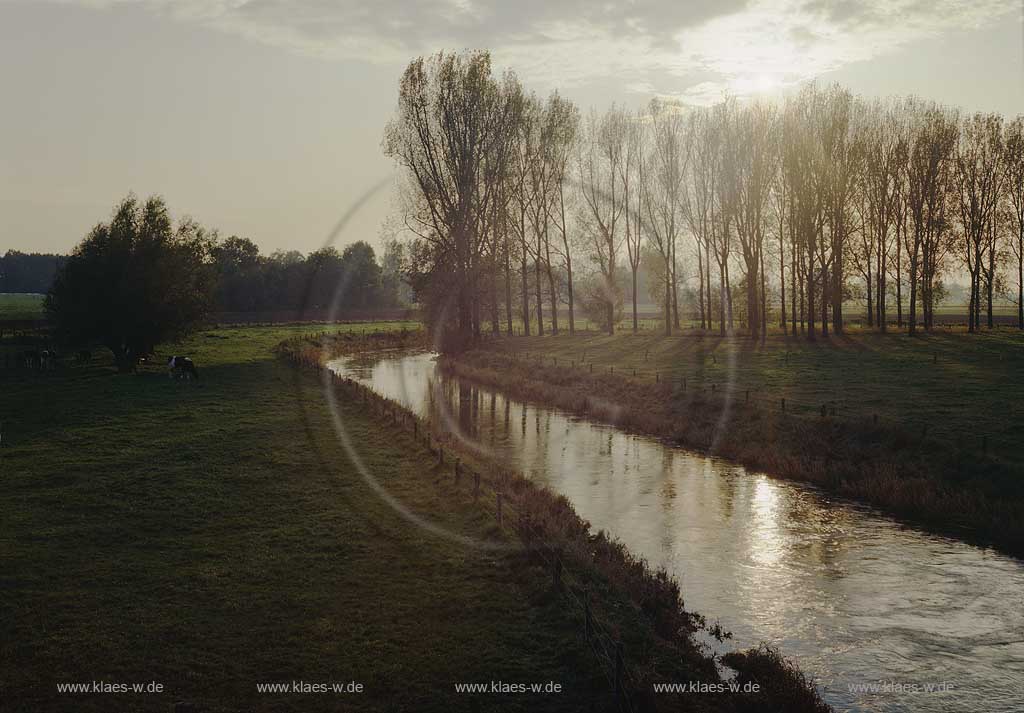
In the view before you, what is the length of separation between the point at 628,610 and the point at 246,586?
732 cm

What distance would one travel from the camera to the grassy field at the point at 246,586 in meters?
10.7

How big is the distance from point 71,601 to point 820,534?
17.4 meters

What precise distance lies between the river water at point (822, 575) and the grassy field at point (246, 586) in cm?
→ 422

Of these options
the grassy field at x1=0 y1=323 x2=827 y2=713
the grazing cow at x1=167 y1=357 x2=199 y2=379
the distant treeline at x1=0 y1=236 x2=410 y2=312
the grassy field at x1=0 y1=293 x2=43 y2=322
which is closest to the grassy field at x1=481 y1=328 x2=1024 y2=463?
the grassy field at x1=0 y1=323 x2=827 y2=713

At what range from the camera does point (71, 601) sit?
12945 millimetres

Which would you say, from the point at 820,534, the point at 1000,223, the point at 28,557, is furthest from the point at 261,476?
the point at 1000,223

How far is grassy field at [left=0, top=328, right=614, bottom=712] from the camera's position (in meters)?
10.7

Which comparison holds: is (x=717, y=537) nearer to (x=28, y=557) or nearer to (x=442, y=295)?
(x=28, y=557)

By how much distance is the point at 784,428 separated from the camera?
29.0 meters

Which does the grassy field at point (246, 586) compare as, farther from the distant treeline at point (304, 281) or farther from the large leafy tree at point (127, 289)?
the distant treeline at point (304, 281)

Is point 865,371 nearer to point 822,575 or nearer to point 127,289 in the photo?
point 822,575

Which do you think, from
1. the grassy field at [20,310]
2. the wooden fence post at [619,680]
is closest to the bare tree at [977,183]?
the wooden fence post at [619,680]

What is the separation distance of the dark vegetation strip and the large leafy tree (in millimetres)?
36623

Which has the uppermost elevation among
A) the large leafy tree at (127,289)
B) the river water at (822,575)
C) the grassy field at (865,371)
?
the large leafy tree at (127,289)
